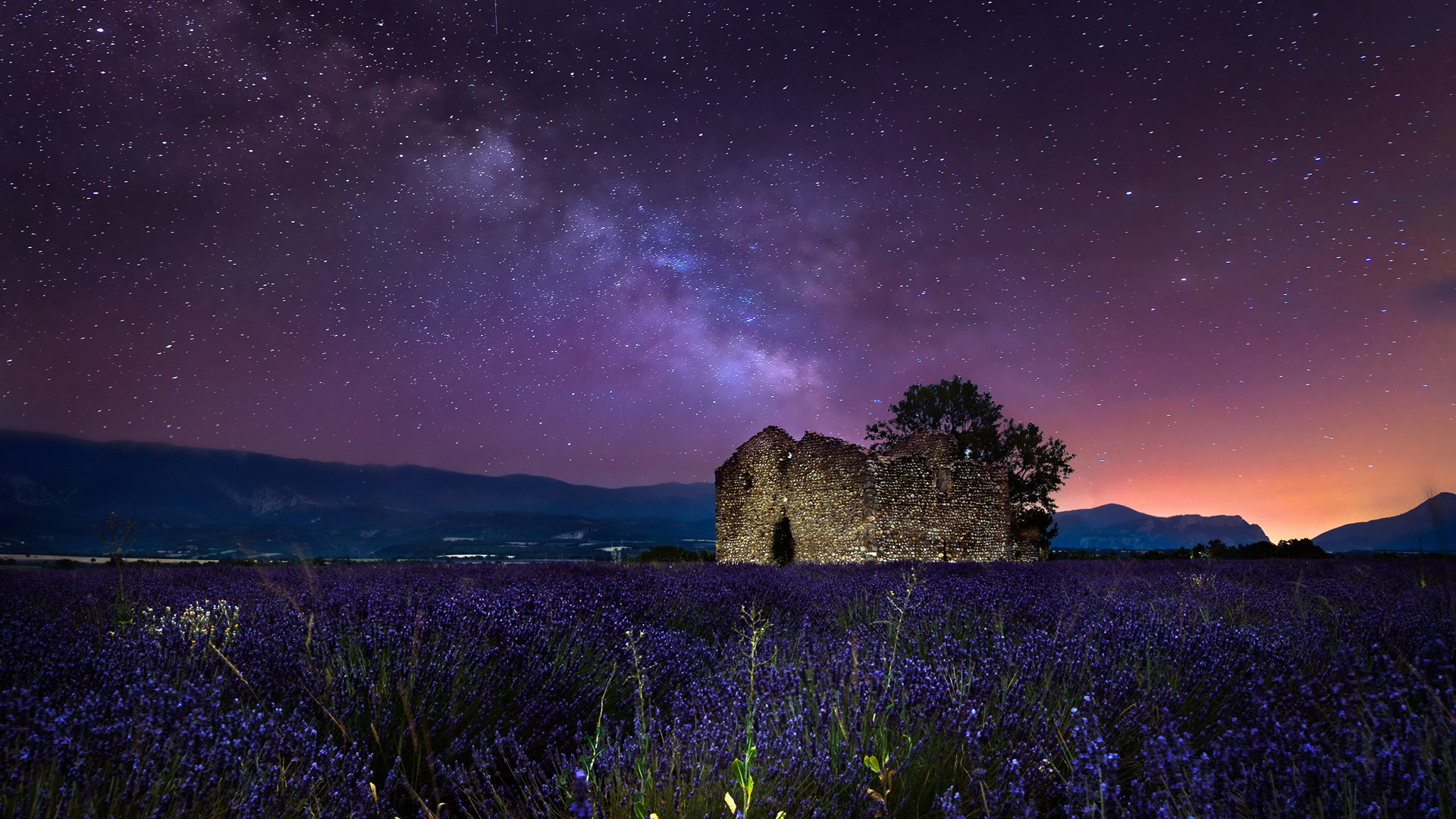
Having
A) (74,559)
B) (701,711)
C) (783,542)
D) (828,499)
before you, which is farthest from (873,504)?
(74,559)

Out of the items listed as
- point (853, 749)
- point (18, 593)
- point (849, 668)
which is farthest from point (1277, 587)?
point (18, 593)

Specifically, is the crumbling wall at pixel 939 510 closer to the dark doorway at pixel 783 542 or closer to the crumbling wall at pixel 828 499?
the crumbling wall at pixel 828 499

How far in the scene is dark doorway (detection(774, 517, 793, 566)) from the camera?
56.7 feet

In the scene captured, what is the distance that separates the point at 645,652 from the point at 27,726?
6.06 ft

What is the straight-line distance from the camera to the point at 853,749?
5.61 ft

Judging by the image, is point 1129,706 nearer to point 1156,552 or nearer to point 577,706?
point 577,706

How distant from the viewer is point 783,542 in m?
17.5

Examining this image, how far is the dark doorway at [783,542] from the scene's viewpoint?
1730 cm

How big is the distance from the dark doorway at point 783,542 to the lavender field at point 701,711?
44.6 feet

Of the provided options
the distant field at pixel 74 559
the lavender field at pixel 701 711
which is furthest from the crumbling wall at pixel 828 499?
the distant field at pixel 74 559

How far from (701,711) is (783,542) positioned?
618 inches

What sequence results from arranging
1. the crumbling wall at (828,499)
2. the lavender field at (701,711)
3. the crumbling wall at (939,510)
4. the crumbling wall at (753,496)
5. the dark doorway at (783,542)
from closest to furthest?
the lavender field at (701,711) < the crumbling wall at (939,510) < the crumbling wall at (828,499) < the dark doorway at (783,542) < the crumbling wall at (753,496)

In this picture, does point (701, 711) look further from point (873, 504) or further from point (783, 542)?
point (783, 542)

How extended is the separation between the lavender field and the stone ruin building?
449 inches
